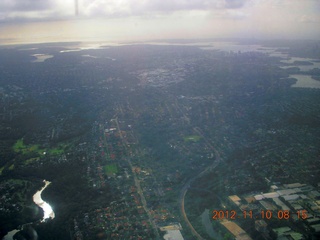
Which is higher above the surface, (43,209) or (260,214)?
(260,214)

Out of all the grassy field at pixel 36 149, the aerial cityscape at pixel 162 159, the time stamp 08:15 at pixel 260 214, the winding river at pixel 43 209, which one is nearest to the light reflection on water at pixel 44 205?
the winding river at pixel 43 209

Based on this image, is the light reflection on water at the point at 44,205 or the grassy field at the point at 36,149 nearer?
the light reflection on water at the point at 44,205

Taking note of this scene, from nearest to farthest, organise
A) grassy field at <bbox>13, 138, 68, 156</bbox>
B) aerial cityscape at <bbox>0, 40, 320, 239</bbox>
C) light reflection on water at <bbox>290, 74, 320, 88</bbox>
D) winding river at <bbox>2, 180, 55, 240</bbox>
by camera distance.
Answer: winding river at <bbox>2, 180, 55, 240</bbox> < aerial cityscape at <bbox>0, 40, 320, 239</bbox> < grassy field at <bbox>13, 138, 68, 156</bbox> < light reflection on water at <bbox>290, 74, 320, 88</bbox>

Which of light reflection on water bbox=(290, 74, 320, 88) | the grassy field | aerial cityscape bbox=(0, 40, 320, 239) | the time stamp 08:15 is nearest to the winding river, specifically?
aerial cityscape bbox=(0, 40, 320, 239)

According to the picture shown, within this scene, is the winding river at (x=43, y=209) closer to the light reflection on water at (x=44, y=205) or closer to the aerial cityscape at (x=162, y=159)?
the light reflection on water at (x=44, y=205)

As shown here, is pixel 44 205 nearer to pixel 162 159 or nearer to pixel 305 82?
pixel 162 159

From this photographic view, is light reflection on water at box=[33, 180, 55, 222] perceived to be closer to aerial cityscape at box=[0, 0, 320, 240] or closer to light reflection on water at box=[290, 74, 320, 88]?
aerial cityscape at box=[0, 0, 320, 240]

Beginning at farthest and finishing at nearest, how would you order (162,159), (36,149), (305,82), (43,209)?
(305,82) < (36,149) < (162,159) < (43,209)

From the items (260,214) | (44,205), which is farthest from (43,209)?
(260,214)

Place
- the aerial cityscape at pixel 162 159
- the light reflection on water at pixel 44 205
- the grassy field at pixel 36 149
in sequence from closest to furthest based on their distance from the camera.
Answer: the aerial cityscape at pixel 162 159, the light reflection on water at pixel 44 205, the grassy field at pixel 36 149

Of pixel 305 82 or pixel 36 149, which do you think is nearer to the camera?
pixel 36 149

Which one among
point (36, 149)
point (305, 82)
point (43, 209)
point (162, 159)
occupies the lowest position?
point (43, 209)
